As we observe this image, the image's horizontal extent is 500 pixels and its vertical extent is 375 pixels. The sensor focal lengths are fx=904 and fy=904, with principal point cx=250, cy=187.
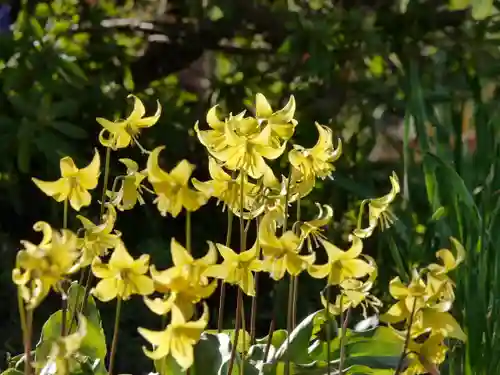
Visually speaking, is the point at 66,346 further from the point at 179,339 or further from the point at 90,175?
the point at 90,175

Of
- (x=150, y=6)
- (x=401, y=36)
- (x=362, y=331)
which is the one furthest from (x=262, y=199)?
(x=150, y=6)

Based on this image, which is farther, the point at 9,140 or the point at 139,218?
the point at 139,218

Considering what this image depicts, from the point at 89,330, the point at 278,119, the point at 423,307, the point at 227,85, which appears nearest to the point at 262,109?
the point at 278,119

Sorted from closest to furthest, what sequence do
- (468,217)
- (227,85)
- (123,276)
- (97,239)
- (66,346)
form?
(66,346) → (123,276) → (97,239) → (468,217) → (227,85)

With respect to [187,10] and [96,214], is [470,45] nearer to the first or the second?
[187,10]

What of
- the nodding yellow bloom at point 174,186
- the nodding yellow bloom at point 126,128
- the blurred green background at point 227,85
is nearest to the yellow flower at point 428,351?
the nodding yellow bloom at point 174,186

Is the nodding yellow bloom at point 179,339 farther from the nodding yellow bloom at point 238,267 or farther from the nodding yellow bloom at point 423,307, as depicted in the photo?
the nodding yellow bloom at point 423,307

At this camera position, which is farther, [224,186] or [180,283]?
[224,186]

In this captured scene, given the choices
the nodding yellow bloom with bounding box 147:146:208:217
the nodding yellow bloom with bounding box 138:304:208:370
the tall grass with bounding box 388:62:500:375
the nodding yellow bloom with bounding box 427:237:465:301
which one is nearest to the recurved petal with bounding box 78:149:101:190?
the nodding yellow bloom with bounding box 147:146:208:217
